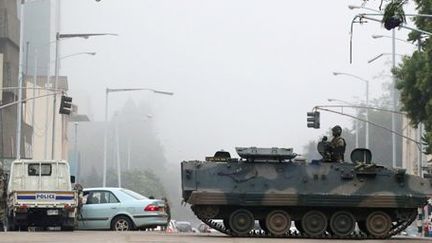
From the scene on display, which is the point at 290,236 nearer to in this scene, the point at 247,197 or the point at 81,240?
the point at 247,197

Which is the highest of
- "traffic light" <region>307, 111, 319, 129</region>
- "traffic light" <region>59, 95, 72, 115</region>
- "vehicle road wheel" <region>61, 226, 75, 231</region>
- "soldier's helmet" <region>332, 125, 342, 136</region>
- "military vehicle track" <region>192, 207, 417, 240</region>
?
"traffic light" <region>59, 95, 72, 115</region>

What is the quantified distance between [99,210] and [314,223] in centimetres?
667

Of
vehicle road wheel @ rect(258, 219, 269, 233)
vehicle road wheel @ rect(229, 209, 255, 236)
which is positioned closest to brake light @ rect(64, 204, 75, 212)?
vehicle road wheel @ rect(229, 209, 255, 236)

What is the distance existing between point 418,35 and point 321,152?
18.7m

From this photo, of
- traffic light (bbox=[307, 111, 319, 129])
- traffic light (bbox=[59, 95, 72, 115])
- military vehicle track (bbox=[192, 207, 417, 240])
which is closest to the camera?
military vehicle track (bbox=[192, 207, 417, 240])

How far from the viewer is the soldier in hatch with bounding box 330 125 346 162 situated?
26312mm

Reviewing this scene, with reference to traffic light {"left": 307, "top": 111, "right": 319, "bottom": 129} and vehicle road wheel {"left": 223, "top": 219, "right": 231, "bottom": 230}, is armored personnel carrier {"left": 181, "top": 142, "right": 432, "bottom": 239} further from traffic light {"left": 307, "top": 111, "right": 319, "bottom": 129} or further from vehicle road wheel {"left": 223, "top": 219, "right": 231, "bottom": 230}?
traffic light {"left": 307, "top": 111, "right": 319, "bottom": 129}

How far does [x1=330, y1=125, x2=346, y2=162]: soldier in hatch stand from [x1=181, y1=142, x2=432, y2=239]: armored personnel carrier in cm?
29

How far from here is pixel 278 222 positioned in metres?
25.8

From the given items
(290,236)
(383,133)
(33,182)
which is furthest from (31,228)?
(383,133)

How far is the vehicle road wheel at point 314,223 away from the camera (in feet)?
84.2

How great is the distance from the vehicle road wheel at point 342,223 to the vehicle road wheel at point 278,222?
3.61 ft

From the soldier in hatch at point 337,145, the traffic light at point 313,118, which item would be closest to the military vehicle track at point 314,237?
the soldier in hatch at point 337,145

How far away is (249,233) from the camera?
84.2 feet
